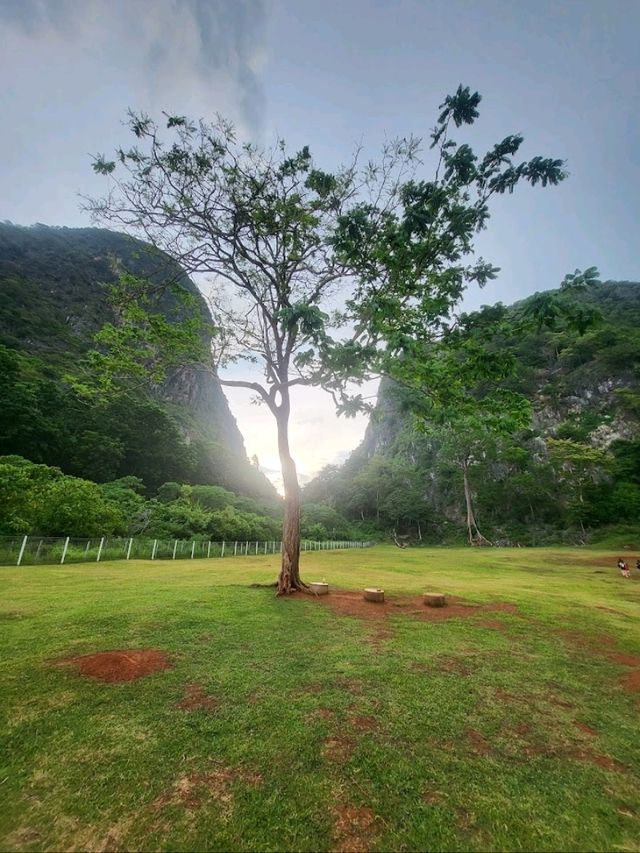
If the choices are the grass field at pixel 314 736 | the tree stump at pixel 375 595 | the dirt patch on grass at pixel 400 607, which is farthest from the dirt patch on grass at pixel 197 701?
the tree stump at pixel 375 595

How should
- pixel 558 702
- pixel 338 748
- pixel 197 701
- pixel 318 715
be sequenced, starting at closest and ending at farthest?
pixel 338 748
pixel 318 715
pixel 197 701
pixel 558 702

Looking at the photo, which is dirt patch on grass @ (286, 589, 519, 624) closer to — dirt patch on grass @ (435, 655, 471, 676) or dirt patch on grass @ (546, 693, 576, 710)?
dirt patch on grass @ (435, 655, 471, 676)

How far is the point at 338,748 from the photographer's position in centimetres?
382

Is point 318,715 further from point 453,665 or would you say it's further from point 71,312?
point 71,312

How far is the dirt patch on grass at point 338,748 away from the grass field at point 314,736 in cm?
3

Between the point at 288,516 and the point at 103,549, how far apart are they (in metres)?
15.1

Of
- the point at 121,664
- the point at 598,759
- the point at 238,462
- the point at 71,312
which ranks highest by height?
the point at 71,312

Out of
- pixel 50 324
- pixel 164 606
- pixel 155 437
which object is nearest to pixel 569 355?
pixel 155 437

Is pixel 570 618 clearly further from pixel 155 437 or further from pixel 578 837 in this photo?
pixel 155 437

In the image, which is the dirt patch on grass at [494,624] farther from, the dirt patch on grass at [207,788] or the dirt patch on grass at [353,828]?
the dirt patch on grass at [207,788]

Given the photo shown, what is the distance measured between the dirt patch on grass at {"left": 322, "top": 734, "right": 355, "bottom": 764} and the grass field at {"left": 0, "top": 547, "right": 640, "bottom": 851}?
3 cm

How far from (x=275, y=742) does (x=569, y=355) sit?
8599 cm

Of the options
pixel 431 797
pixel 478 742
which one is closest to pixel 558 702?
pixel 478 742

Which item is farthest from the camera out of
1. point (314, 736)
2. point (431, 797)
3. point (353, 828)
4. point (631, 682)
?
point (631, 682)
